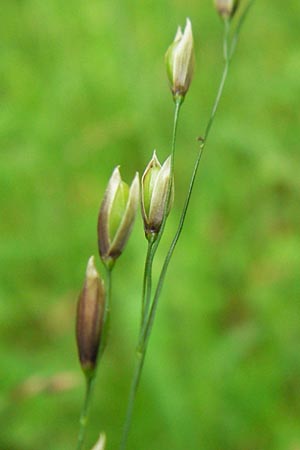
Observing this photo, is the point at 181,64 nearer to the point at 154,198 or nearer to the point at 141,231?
the point at 154,198

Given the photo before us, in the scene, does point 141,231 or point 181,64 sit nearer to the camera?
point 181,64

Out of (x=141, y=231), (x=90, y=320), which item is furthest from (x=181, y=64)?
(x=141, y=231)

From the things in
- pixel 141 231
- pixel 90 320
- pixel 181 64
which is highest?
pixel 141 231

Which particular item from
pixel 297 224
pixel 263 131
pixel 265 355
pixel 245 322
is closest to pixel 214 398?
pixel 265 355

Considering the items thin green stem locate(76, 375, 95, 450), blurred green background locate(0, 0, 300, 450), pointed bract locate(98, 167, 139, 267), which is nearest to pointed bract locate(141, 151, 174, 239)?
pointed bract locate(98, 167, 139, 267)

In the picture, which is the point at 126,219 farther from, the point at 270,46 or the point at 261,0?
the point at 270,46

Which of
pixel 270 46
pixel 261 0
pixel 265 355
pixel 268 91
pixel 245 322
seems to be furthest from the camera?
pixel 270 46

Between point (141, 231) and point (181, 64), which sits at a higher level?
point (141, 231)

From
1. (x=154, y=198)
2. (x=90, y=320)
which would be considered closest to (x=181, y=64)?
(x=154, y=198)
